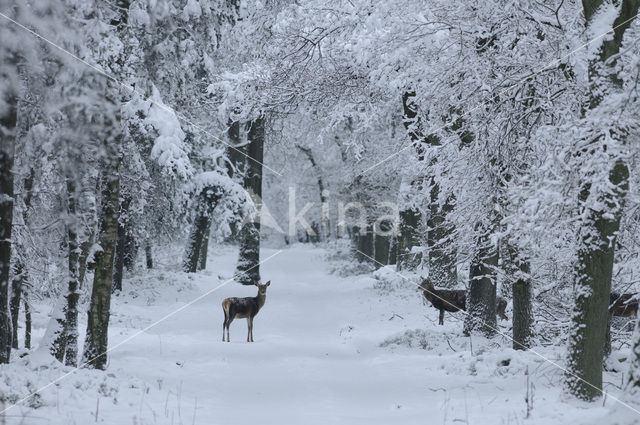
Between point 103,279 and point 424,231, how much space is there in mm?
5461

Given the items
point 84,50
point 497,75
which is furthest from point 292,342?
point 84,50

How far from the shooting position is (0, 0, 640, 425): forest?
24.8 ft

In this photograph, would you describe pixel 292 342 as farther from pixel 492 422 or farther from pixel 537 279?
pixel 492 422

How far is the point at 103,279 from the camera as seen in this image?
1001 cm

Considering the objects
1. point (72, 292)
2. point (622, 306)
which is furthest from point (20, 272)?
point (622, 306)

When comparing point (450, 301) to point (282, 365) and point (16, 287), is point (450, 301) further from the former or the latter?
point (16, 287)

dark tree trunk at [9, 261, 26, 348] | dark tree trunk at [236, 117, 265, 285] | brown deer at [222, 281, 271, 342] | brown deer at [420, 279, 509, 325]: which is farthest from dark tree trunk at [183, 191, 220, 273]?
dark tree trunk at [9, 261, 26, 348]

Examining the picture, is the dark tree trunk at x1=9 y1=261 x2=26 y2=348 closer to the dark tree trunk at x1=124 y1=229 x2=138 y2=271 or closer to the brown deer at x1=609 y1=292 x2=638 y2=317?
the brown deer at x1=609 y1=292 x2=638 y2=317

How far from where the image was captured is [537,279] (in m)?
13.1

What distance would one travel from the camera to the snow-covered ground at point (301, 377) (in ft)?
25.6

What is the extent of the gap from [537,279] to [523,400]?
17.5 feet

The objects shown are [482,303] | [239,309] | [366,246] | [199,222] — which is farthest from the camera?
[366,246]

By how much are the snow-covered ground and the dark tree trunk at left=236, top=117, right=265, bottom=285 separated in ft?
15.1

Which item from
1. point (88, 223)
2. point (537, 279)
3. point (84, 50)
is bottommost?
point (537, 279)
